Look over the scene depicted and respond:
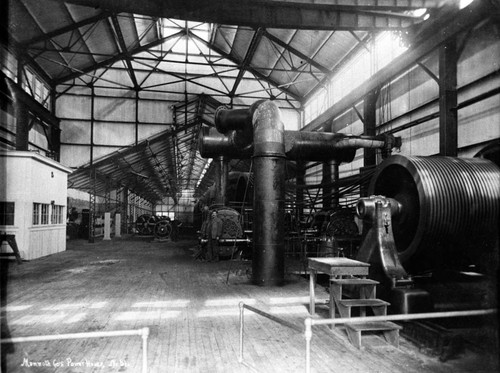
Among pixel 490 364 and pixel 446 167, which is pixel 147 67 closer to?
pixel 446 167

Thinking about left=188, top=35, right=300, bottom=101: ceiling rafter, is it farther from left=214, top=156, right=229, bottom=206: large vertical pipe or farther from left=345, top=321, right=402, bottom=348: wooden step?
left=345, top=321, right=402, bottom=348: wooden step

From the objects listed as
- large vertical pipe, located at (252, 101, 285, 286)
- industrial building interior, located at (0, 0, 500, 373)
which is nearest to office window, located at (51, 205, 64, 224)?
industrial building interior, located at (0, 0, 500, 373)

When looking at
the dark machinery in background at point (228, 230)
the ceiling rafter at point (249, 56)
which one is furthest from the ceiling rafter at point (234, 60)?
the dark machinery in background at point (228, 230)

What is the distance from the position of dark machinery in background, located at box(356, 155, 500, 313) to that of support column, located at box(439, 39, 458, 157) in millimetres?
2777

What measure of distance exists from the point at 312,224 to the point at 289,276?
3673 mm

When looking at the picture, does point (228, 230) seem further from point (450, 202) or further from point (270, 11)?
point (450, 202)

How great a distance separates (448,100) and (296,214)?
4.24 m

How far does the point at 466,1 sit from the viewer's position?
25.0ft

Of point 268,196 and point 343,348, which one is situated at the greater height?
point 268,196

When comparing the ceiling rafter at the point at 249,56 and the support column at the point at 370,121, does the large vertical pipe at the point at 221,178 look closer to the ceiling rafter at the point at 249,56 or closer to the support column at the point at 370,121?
the support column at the point at 370,121

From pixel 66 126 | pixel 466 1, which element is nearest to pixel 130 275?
pixel 466 1

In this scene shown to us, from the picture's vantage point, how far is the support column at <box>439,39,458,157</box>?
320 inches

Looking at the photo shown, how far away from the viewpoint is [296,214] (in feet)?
30.9

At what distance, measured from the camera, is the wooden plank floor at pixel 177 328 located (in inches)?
Result: 147
